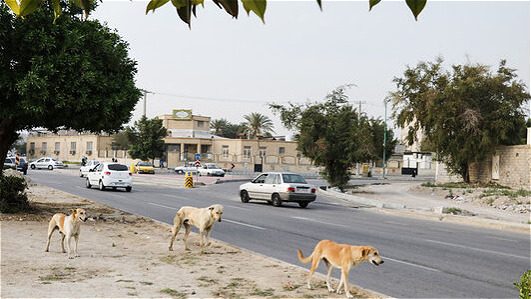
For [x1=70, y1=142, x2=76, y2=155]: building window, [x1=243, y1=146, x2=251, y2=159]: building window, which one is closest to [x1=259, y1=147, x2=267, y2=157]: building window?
[x1=243, y1=146, x2=251, y2=159]: building window

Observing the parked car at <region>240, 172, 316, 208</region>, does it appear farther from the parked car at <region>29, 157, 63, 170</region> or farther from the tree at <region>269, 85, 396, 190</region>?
the parked car at <region>29, 157, 63, 170</region>

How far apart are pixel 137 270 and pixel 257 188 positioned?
16652 millimetres

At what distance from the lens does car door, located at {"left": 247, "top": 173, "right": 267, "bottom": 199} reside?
24880 mm

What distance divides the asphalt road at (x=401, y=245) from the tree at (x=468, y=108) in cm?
1863

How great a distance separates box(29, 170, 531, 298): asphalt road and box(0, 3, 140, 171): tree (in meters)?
4.35

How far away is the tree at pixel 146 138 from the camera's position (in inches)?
2869

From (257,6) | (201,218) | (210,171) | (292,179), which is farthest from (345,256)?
(210,171)

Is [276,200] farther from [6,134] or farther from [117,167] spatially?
[6,134]

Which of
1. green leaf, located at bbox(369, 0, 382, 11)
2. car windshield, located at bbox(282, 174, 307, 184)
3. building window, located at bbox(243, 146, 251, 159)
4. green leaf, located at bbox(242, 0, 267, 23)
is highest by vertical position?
building window, located at bbox(243, 146, 251, 159)

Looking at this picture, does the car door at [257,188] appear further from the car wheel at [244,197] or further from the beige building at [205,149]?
the beige building at [205,149]

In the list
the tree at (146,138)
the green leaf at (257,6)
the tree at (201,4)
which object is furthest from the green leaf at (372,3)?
the tree at (146,138)

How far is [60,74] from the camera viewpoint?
1371cm

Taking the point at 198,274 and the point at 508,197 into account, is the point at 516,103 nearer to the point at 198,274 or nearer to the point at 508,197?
the point at 508,197

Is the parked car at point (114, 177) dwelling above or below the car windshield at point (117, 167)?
below
